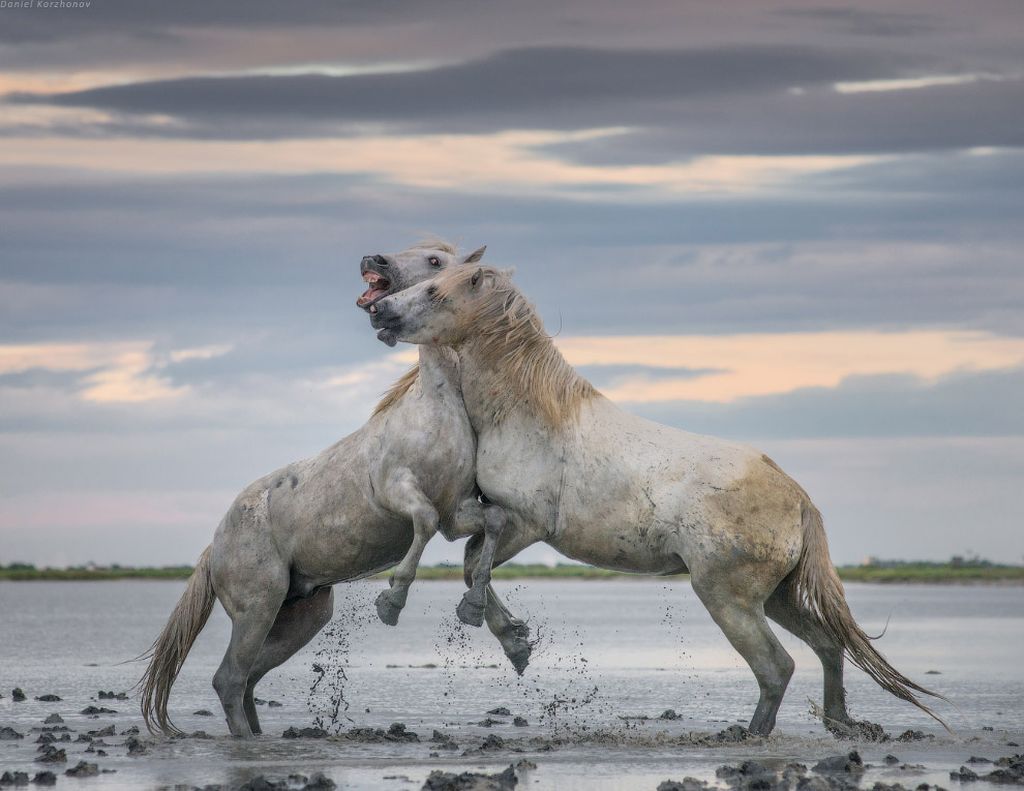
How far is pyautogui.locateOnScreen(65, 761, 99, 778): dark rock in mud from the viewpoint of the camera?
30.9ft

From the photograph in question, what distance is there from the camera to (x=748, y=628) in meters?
10.3

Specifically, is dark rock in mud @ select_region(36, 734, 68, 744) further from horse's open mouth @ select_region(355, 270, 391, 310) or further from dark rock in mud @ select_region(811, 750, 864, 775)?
dark rock in mud @ select_region(811, 750, 864, 775)

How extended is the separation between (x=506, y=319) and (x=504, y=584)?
5332 cm

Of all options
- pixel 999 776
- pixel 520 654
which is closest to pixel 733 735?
pixel 520 654

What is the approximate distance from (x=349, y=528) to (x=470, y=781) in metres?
2.62

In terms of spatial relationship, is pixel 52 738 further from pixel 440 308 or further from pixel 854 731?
pixel 854 731

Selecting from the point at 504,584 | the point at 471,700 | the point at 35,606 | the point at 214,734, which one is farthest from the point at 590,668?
the point at 504,584

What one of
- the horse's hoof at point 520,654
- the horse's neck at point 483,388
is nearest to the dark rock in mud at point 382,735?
the horse's hoof at point 520,654

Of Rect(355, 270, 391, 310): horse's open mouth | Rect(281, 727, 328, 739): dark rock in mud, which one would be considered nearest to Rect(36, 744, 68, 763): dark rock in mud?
Rect(281, 727, 328, 739): dark rock in mud

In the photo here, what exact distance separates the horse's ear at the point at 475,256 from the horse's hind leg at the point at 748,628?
276 cm

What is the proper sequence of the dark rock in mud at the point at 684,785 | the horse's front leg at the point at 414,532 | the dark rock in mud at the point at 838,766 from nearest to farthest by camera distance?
the dark rock in mud at the point at 684,785 < the dark rock in mud at the point at 838,766 < the horse's front leg at the point at 414,532

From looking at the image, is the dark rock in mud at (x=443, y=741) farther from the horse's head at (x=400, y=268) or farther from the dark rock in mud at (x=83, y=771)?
the horse's head at (x=400, y=268)

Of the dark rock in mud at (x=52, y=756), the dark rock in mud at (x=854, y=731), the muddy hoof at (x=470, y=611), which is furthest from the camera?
the dark rock in mud at (x=854, y=731)

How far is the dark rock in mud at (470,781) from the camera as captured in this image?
8547 mm
